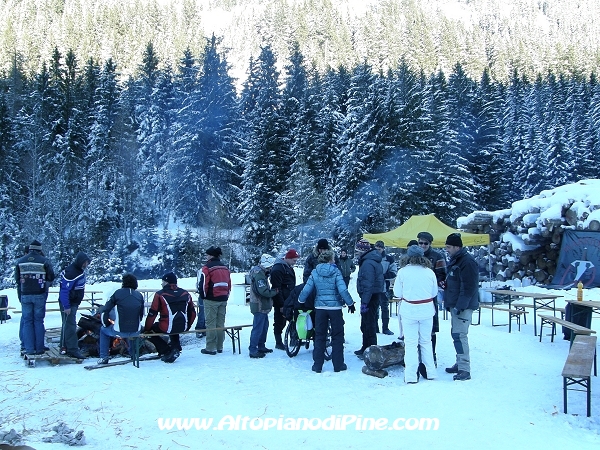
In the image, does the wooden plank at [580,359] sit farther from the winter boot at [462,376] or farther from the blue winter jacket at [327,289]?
the blue winter jacket at [327,289]

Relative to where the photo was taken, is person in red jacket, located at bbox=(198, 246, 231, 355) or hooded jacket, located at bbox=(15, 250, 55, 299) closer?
hooded jacket, located at bbox=(15, 250, 55, 299)

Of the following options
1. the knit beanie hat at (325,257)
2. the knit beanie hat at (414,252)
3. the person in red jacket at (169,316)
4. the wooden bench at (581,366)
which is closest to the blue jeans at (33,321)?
the person in red jacket at (169,316)

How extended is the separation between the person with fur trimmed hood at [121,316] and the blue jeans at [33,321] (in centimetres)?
98

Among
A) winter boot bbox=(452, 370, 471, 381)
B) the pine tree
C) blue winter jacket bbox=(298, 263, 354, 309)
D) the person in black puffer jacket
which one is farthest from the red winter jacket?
the pine tree

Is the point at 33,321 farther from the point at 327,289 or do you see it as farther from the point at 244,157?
the point at 244,157

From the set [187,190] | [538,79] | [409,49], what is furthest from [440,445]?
[409,49]

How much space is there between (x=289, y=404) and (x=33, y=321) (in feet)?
14.4

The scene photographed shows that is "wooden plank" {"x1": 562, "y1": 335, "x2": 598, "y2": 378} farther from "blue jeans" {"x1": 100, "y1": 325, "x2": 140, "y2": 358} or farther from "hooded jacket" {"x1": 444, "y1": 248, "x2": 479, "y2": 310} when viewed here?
"blue jeans" {"x1": 100, "y1": 325, "x2": 140, "y2": 358}

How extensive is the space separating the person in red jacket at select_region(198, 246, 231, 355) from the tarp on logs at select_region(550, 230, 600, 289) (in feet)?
36.3

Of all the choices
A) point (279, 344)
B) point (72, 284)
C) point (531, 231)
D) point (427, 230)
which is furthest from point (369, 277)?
point (531, 231)

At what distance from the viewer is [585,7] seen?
16262cm

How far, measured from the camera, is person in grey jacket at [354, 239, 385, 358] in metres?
6.88

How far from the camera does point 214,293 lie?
7586 millimetres

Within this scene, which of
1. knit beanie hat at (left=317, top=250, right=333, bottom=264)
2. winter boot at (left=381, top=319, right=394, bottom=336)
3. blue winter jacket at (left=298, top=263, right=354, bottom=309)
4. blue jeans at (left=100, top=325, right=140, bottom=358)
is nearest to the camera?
blue winter jacket at (left=298, top=263, right=354, bottom=309)
